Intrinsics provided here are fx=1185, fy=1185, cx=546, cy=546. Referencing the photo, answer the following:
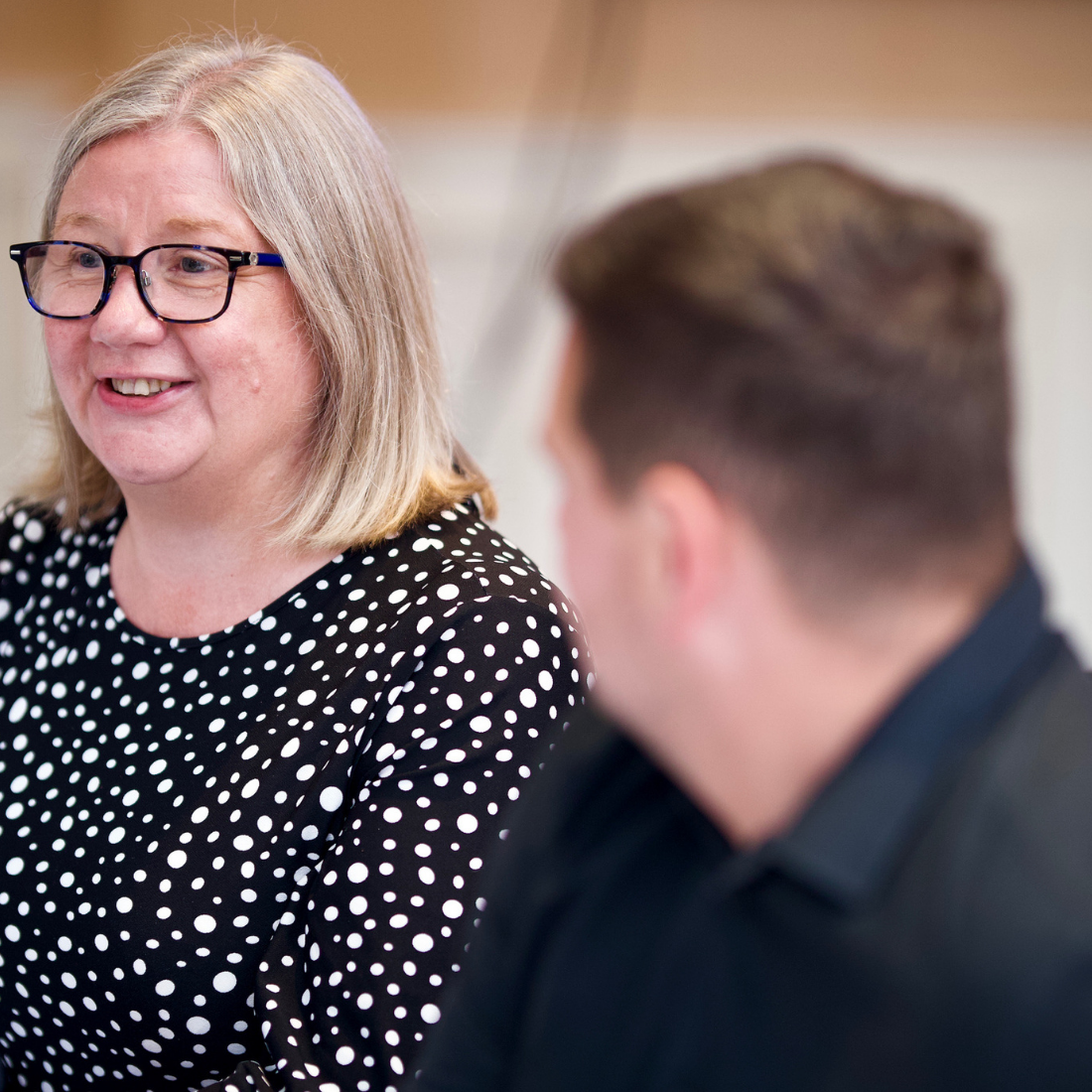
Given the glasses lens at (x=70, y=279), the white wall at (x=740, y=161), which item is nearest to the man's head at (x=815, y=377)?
the glasses lens at (x=70, y=279)

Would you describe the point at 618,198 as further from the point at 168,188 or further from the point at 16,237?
the point at 16,237

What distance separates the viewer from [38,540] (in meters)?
1.40

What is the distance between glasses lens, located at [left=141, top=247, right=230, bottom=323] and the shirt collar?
2.61 feet

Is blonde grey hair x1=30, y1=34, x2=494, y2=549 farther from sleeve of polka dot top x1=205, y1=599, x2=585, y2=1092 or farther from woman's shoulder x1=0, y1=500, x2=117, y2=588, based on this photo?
woman's shoulder x1=0, y1=500, x2=117, y2=588

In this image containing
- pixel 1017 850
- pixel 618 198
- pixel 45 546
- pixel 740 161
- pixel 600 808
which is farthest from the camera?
pixel 618 198

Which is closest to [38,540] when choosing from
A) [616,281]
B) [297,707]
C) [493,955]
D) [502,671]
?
[297,707]

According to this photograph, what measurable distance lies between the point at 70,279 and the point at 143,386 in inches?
5.1

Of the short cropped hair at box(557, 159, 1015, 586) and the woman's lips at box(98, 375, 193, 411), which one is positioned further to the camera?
the woman's lips at box(98, 375, 193, 411)

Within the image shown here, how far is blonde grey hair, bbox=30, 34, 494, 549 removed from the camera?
113 cm

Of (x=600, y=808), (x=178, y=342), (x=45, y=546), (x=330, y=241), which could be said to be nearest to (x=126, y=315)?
(x=178, y=342)

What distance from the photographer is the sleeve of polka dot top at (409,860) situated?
0.93 m

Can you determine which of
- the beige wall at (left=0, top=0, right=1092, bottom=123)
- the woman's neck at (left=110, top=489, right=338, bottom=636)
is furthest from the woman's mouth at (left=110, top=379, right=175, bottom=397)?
the beige wall at (left=0, top=0, right=1092, bottom=123)

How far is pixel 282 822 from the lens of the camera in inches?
40.7

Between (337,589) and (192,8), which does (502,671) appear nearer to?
(337,589)
